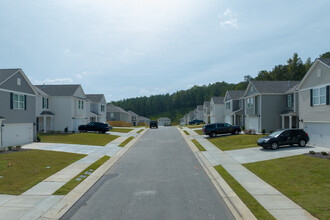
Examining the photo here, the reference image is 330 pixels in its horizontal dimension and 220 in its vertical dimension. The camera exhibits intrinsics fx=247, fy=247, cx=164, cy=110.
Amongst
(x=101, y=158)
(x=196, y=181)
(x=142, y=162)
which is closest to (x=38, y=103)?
(x=101, y=158)

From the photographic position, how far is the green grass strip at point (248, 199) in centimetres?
768

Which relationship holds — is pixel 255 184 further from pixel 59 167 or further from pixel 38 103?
pixel 38 103

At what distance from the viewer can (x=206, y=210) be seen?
26.8ft

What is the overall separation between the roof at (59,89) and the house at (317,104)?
101 ft

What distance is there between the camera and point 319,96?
21.1 meters

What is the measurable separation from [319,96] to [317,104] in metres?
0.70

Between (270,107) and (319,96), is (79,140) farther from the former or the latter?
(270,107)

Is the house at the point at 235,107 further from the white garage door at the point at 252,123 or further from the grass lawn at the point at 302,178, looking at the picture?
the grass lawn at the point at 302,178

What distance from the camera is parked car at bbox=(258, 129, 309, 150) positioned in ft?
66.0

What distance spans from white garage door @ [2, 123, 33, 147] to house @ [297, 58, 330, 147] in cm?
2750

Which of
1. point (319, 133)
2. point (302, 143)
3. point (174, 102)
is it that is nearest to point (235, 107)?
point (319, 133)

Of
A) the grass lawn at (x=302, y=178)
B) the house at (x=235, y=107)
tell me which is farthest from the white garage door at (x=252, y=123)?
the grass lawn at (x=302, y=178)

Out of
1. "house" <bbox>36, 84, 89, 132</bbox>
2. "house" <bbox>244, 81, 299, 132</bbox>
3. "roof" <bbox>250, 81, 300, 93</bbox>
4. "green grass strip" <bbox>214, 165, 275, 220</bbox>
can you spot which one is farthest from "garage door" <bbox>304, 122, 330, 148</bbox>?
"house" <bbox>36, 84, 89, 132</bbox>

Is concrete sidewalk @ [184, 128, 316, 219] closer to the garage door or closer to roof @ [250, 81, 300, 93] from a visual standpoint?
the garage door
